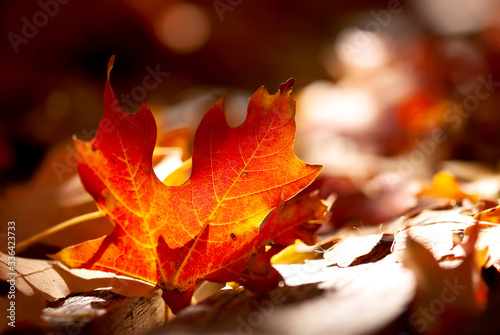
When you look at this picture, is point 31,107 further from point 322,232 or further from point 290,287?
point 290,287

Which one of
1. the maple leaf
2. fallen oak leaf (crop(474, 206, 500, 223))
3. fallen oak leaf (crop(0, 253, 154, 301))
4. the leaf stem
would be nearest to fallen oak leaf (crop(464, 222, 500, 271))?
fallen oak leaf (crop(474, 206, 500, 223))

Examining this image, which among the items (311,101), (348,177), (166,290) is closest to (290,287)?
(166,290)

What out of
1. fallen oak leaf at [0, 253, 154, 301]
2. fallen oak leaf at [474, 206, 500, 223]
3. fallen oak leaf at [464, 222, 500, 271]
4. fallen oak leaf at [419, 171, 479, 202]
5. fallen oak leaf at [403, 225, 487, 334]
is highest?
fallen oak leaf at [0, 253, 154, 301]

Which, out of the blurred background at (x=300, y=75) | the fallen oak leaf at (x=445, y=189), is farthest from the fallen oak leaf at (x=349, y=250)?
the fallen oak leaf at (x=445, y=189)

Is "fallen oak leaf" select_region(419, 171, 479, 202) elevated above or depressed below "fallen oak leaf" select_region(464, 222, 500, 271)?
below

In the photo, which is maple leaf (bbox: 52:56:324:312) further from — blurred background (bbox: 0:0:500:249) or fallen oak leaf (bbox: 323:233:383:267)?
blurred background (bbox: 0:0:500:249)

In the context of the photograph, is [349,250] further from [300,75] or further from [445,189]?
[300,75]

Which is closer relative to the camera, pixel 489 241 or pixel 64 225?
pixel 489 241

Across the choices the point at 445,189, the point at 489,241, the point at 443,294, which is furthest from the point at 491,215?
the point at 445,189
